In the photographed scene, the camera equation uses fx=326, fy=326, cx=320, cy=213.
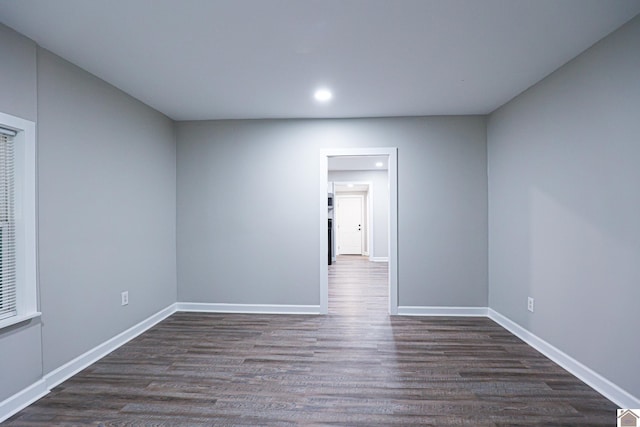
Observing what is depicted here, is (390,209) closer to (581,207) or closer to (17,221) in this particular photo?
(581,207)

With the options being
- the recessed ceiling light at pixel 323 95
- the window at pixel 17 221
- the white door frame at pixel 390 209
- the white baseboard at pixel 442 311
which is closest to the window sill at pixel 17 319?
the window at pixel 17 221

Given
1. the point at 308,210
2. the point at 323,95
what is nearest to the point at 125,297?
the point at 308,210

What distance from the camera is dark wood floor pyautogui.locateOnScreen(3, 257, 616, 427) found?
2002mm

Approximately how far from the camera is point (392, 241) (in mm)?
3971

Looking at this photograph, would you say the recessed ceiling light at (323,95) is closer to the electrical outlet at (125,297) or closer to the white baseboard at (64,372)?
the electrical outlet at (125,297)

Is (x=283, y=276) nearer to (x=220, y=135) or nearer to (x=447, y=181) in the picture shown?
(x=220, y=135)

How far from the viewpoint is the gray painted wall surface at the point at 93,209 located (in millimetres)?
2350

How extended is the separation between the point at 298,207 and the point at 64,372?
2624mm

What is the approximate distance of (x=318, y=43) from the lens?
2260 millimetres

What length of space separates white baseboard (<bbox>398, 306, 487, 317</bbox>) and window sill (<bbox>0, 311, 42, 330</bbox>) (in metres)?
3.41

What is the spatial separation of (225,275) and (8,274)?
2210mm

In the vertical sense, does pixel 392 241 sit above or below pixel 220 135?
below

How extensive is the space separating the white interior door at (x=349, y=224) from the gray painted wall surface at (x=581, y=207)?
744 cm

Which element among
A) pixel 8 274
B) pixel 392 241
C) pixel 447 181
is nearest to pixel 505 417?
pixel 392 241
